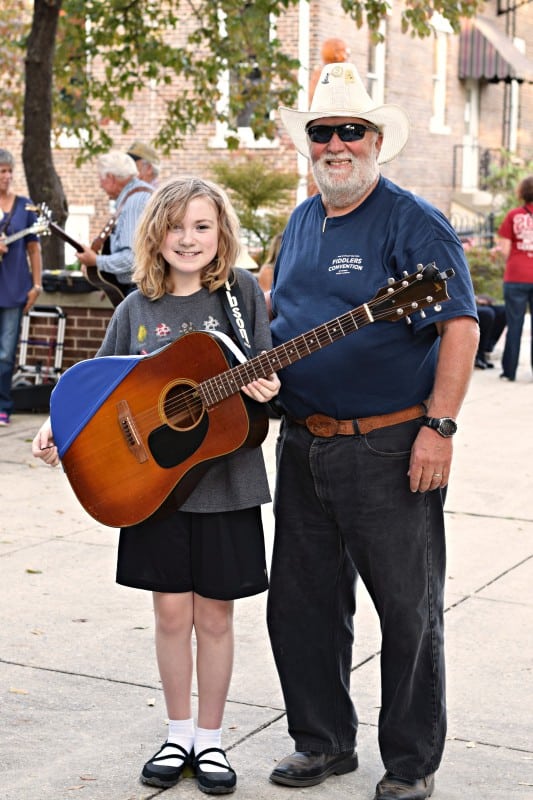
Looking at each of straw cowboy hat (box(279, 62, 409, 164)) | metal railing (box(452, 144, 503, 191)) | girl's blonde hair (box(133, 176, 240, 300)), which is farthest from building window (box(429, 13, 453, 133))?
girl's blonde hair (box(133, 176, 240, 300))

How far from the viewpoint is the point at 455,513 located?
25.6 feet

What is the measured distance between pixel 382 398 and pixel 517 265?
33.4ft

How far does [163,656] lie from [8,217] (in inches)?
276

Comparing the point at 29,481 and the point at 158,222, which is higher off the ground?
the point at 158,222

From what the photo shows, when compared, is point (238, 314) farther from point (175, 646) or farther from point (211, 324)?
point (175, 646)

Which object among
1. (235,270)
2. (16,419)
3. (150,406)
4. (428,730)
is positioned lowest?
(16,419)

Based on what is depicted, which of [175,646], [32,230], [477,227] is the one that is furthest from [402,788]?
[477,227]

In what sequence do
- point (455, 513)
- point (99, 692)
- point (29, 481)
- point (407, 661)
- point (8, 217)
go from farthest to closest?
point (8, 217) < point (29, 481) < point (455, 513) < point (99, 692) < point (407, 661)

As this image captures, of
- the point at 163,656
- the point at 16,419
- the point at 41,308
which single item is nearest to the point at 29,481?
the point at 16,419

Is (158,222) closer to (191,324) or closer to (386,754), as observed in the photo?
(191,324)

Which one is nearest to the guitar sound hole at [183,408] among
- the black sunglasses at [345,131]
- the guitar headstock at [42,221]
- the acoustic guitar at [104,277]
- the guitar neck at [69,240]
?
the black sunglasses at [345,131]

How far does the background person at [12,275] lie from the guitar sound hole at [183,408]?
6.74 meters

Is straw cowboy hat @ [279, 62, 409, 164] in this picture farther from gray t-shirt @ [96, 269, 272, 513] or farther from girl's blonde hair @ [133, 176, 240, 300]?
gray t-shirt @ [96, 269, 272, 513]

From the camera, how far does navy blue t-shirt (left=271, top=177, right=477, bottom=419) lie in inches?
146
